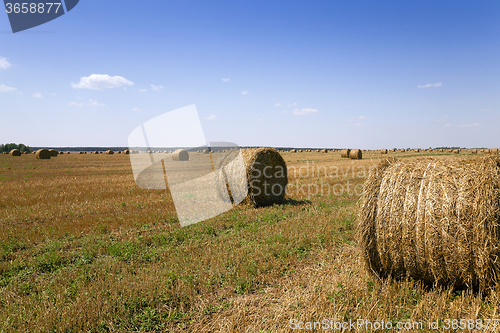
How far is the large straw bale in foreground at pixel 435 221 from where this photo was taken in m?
3.90

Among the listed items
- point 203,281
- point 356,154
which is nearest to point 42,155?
point 356,154

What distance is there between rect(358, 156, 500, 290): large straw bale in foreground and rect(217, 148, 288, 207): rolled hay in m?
6.27

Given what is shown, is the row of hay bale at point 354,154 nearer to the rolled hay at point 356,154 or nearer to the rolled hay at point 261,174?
the rolled hay at point 356,154

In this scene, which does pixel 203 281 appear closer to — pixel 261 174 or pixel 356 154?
pixel 261 174

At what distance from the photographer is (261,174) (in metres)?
11.3

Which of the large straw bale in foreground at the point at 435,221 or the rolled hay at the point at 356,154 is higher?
the rolled hay at the point at 356,154

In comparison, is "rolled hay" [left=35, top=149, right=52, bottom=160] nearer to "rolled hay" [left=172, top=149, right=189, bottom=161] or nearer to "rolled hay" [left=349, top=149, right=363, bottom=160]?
"rolled hay" [left=172, top=149, right=189, bottom=161]

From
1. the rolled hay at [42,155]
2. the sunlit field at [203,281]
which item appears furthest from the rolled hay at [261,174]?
the rolled hay at [42,155]

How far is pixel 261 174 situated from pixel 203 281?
271 inches

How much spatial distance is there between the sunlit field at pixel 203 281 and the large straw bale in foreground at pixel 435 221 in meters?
0.33

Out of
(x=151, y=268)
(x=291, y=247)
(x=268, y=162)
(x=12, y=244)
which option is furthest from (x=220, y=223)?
(x=12, y=244)

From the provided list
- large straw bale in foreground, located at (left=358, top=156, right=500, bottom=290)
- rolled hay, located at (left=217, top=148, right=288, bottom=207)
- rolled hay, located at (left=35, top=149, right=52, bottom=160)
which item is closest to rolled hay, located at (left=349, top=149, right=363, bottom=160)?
rolled hay, located at (left=217, top=148, right=288, bottom=207)

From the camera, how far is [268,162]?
38.3ft

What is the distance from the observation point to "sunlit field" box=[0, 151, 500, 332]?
3656 millimetres
